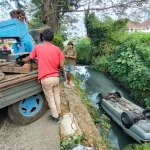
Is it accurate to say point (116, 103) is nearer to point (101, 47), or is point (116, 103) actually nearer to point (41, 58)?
point (41, 58)

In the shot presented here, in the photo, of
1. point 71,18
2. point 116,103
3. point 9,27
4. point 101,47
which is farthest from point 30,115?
point 71,18

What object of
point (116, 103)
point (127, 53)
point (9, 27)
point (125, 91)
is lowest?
point (125, 91)

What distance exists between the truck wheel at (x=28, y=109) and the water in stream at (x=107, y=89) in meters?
3.33

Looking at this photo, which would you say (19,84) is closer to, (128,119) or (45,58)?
(45,58)

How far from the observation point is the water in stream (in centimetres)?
594

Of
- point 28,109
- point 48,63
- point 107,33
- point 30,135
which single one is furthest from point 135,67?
point 30,135

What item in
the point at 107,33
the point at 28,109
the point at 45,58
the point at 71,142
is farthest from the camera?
the point at 107,33

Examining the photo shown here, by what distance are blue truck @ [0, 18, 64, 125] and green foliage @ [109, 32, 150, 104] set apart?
5.98m

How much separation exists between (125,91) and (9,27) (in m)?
8.11

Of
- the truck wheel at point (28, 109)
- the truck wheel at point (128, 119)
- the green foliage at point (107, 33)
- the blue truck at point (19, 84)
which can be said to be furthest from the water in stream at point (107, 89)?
the blue truck at point (19, 84)

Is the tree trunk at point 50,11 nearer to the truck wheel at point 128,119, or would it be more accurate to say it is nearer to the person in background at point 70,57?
the person in background at point 70,57

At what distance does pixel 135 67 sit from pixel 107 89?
214 cm

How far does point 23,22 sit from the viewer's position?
3.68m

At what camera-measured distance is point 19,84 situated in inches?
119
